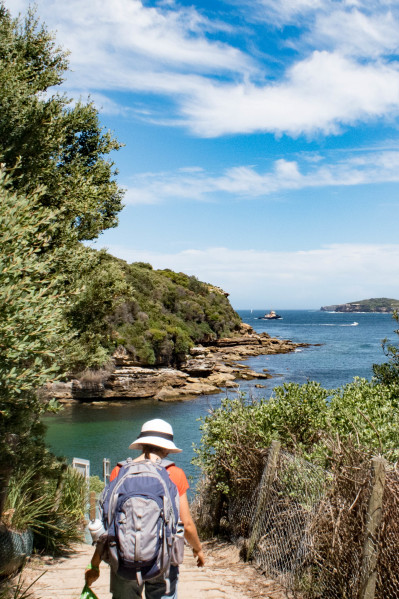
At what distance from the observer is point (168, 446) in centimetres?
396

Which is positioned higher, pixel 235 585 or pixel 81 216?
pixel 81 216

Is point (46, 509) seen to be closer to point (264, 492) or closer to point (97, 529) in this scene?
point (264, 492)

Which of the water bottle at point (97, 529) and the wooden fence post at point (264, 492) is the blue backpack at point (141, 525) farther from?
the wooden fence post at point (264, 492)

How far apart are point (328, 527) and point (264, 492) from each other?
172 centimetres

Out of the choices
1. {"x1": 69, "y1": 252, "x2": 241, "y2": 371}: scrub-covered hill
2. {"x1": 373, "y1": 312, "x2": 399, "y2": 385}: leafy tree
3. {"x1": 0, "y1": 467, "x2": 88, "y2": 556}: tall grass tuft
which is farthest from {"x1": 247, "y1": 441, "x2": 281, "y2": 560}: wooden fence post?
{"x1": 69, "y1": 252, "x2": 241, "y2": 371}: scrub-covered hill

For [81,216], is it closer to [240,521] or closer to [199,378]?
[240,521]

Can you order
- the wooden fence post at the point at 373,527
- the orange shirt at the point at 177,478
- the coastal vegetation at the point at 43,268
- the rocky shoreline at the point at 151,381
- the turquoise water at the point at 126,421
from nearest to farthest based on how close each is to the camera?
1. the orange shirt at the point at 177,478
2. the wooden fence post at the point at 373,527
3. the coastal vegetation at the point at 43,268
4. the turquoise water at the point at 126,421
5. the rocky shoreline at the point at 151,381

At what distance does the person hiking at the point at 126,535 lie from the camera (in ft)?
12.0

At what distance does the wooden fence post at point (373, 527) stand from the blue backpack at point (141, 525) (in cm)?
174

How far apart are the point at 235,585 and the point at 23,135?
747cm

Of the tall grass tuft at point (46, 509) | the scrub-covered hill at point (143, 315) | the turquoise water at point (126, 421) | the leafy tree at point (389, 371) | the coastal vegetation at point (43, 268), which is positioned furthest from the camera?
the turquoise water at point (126, 421)

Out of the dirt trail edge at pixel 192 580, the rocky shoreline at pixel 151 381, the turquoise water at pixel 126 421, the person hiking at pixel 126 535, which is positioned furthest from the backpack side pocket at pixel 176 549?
the rocky shoreline at pixel 151 381

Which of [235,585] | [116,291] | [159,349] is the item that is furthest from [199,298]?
[235,585]

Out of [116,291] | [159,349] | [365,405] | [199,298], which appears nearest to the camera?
[365,405]
